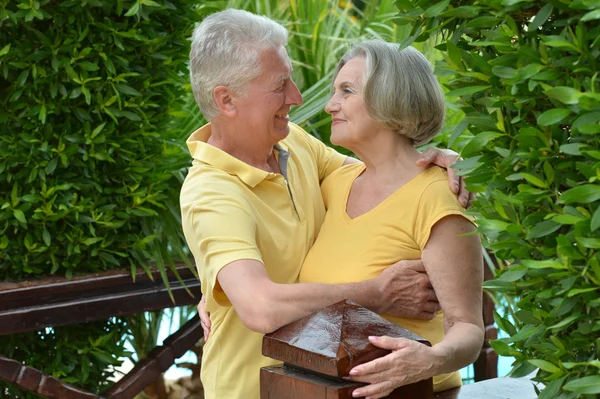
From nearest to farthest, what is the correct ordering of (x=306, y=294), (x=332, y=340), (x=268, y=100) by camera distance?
(x=332, y=340)
(x=306, y=294)
(x=268, y=100)

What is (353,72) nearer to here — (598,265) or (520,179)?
(520,179)

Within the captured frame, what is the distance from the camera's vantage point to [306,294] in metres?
1.98

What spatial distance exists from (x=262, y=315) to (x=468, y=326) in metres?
0.47

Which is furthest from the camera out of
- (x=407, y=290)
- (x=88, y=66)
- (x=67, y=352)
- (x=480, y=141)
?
(x=67, y=352)

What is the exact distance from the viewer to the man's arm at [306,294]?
195 cm

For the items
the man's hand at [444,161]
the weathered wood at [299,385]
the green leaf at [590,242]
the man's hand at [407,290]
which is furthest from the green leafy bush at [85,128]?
the green leaf at [590,242]

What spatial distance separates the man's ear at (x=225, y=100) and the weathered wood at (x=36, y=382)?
1.48 m

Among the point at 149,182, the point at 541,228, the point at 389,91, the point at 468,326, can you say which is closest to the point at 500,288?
the point at 541,228

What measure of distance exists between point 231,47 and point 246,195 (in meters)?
0.41

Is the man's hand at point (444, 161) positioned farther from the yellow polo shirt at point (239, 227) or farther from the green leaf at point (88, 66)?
the green leaf at point (88, 66)

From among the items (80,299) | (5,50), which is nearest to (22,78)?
(5,50)

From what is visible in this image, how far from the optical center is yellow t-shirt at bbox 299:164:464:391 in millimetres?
2184

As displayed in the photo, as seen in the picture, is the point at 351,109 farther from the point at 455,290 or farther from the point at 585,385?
the point at 585,385

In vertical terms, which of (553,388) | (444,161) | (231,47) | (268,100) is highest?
(231,47)
